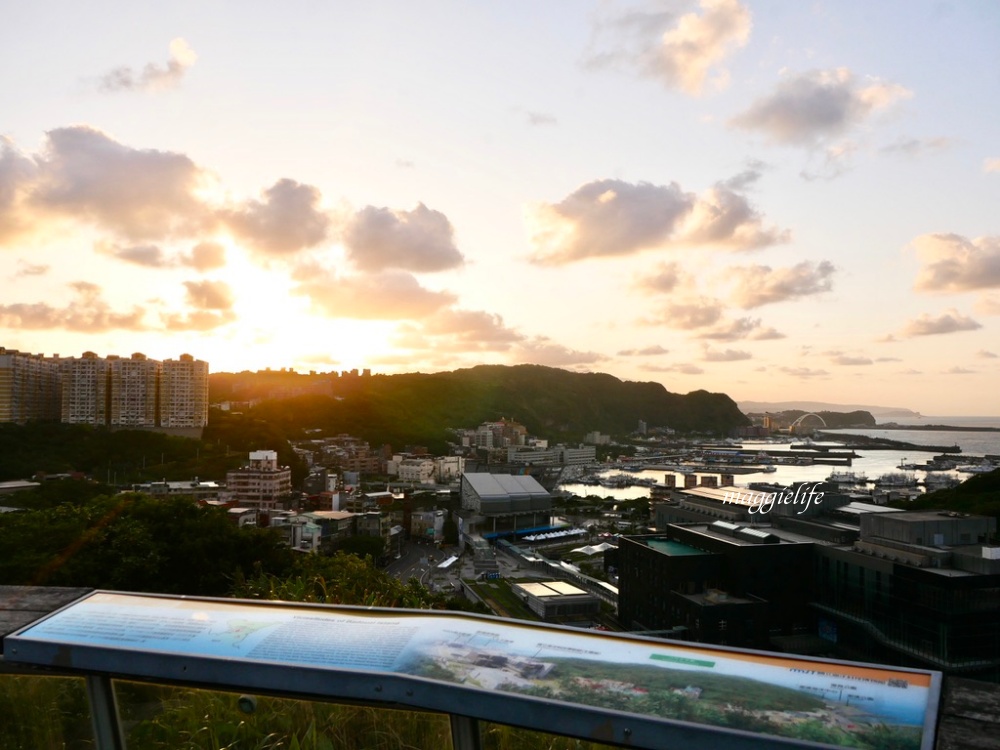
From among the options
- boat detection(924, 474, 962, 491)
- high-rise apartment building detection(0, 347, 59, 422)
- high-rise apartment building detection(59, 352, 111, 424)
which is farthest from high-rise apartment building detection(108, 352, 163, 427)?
boat detection(924, 474, 962, 491)

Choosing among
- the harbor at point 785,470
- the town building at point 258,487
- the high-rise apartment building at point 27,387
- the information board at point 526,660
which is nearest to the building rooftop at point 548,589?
the town building at point 258,487

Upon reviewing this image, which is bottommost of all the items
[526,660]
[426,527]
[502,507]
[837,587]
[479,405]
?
[426,527]

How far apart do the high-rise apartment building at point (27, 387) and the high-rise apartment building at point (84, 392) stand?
0.95m

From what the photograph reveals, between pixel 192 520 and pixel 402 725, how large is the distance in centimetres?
476

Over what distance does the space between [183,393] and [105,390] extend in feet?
10.4

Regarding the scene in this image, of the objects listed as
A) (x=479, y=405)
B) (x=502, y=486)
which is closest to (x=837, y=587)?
(x=502, y=486)

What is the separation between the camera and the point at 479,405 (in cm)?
6919

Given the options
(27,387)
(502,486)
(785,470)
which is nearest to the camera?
(502,486)

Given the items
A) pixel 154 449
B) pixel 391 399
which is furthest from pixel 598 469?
pixel 154 449

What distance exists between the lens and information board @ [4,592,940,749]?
2.55 ft

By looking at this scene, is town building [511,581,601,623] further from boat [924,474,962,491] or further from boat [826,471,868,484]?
boat [924,474,962,491]

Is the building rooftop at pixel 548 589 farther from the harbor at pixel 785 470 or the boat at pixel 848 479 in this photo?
the boat at pixel 848 479

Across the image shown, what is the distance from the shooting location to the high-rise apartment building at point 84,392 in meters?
31.8

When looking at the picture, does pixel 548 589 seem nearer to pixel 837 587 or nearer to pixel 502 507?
pixel 837 587
